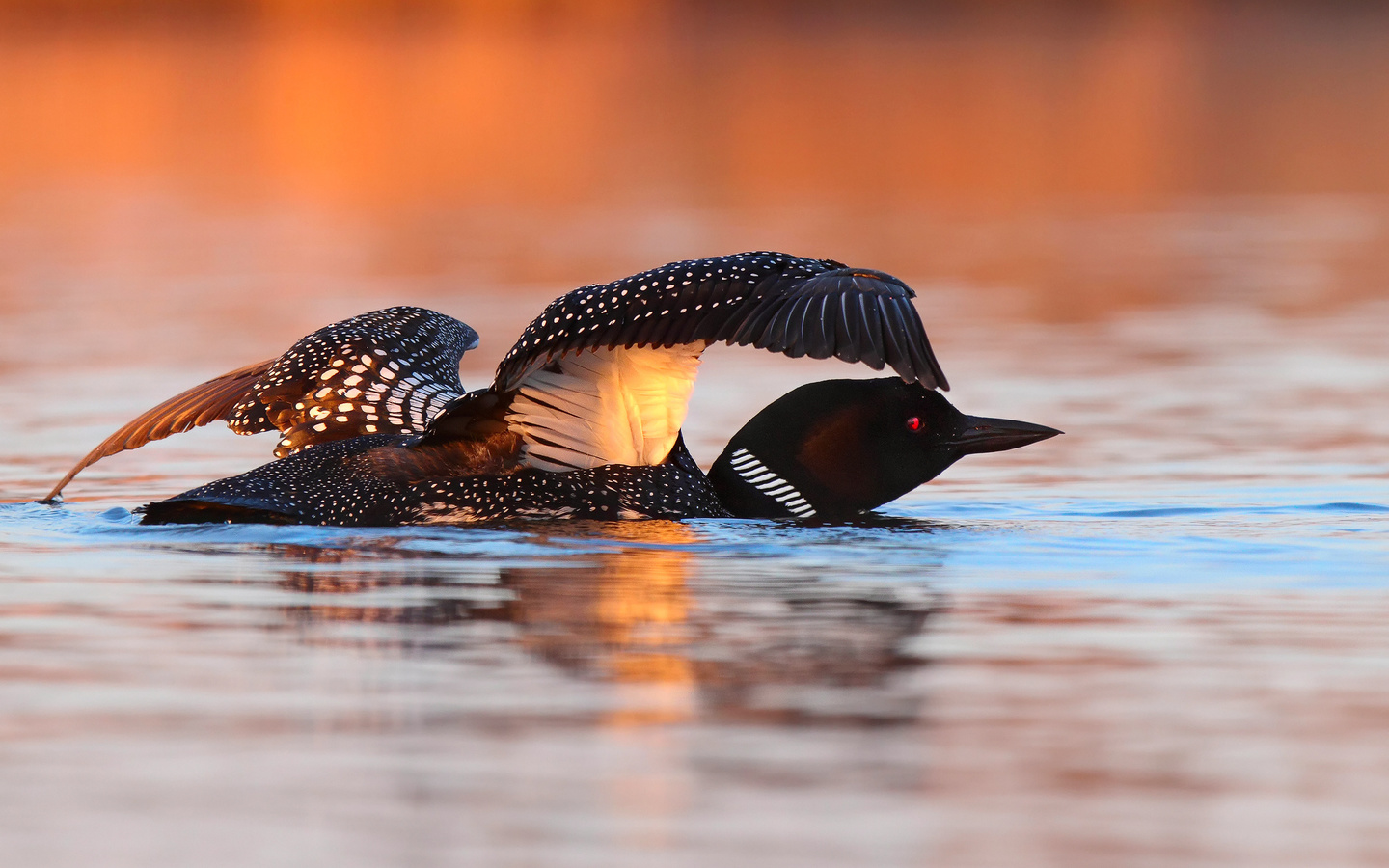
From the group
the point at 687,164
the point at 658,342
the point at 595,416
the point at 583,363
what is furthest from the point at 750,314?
the point at 687,164

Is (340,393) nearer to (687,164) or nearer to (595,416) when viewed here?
(595,416)

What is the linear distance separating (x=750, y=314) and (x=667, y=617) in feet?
3.04

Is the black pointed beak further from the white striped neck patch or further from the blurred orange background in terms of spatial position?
Answer: the blurred orange background

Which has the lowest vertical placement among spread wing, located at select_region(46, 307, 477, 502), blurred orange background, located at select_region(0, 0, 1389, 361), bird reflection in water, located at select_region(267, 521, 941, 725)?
bird reflection in water, located at select_region(267, 521, 941, 725)

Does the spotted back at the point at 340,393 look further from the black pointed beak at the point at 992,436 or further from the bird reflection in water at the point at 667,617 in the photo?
the black pointed beak at the point at 992,436

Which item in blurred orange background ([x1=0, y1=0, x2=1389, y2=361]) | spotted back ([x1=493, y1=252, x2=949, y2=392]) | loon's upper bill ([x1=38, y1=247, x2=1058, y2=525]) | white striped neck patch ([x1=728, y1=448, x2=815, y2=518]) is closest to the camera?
spotted back ([x1=493, y1=252, x2=949, y2=392])

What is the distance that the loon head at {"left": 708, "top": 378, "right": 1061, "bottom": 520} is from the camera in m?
6.95

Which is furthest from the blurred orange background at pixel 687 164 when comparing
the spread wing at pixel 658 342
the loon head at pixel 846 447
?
the spread wing at pixel 658 342

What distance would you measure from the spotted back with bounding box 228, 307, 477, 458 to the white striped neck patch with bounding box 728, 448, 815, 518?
34.8 inches

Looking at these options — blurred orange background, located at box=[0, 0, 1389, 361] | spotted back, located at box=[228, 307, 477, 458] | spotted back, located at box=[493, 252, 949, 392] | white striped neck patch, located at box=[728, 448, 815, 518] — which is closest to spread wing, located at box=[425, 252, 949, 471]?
spotted back, located at box=[493, 252, 949, 392]

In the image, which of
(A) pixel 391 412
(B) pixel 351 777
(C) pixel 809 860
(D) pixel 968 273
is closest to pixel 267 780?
(B) pixel 351 777

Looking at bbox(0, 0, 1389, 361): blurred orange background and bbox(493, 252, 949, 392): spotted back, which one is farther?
bbox(0, 0, 1389, 361): blurred orange background

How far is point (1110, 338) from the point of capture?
11.2m

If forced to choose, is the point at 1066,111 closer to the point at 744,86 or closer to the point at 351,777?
the point at 744,86
